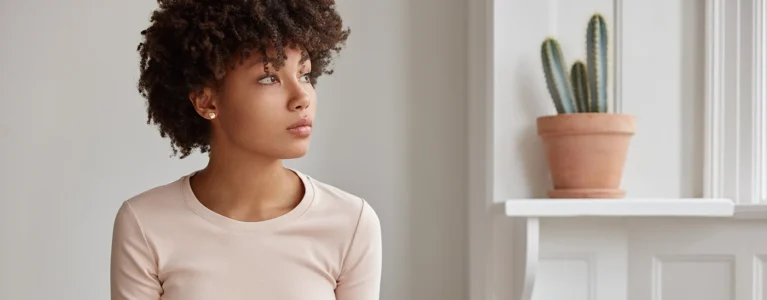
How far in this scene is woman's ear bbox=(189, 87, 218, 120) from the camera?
125cm

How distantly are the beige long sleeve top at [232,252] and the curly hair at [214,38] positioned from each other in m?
0.15

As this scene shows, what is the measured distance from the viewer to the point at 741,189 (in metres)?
1.89

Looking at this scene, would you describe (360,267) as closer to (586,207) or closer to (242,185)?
(242,185)

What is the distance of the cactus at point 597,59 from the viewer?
1.77 m

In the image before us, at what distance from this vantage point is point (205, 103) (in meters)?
1.26

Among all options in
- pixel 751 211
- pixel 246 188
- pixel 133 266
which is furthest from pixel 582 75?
pixel 133 266

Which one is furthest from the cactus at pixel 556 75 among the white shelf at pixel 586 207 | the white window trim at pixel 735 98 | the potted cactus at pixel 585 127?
the white window trim at pixel 735 98

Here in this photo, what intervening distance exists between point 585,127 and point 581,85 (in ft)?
0.29

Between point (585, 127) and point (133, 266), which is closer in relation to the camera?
point (133, 266)

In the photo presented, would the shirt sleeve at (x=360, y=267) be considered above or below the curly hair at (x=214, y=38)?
below

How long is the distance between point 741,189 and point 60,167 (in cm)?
142

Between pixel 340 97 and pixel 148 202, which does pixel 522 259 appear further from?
pixel 148 202

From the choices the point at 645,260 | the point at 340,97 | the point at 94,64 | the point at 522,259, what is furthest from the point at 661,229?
the point at 94,64

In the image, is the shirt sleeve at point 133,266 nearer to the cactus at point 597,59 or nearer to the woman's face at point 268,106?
the woman's face at point 268,106
